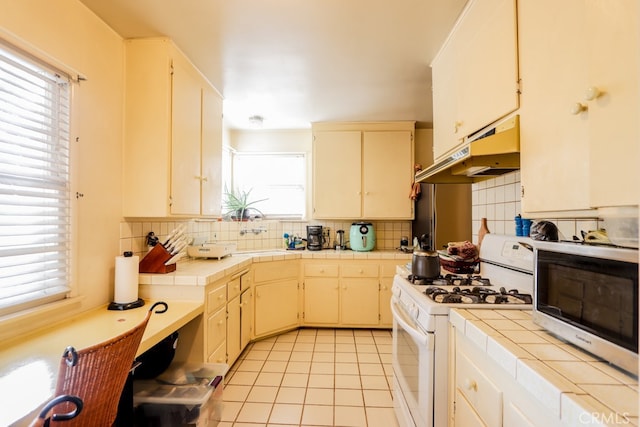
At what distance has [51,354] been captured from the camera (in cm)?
109

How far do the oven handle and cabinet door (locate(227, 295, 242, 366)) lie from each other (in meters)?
1.28

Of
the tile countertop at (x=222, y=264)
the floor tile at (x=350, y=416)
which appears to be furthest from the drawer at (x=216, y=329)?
the floor tile at (x=350, y=416)

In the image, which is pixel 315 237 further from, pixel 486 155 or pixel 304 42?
pixel 486 155

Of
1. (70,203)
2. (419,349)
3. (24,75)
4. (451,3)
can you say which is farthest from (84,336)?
(451,3)

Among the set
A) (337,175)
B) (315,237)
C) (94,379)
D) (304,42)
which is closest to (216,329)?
(94,379)

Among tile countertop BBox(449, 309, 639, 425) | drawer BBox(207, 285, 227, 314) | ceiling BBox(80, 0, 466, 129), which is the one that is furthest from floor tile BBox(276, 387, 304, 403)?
ceiling BBox(80, 0, 466, 129)

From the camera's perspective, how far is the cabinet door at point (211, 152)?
2355 millimetres

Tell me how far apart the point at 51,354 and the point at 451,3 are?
7.91ft

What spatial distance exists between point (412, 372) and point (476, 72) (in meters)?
1.57

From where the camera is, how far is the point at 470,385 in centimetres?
101

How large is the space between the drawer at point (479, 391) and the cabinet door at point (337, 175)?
2403mm

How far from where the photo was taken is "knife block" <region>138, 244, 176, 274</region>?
6.19ft

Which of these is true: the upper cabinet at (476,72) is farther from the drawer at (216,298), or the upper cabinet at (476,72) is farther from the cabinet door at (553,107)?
the drawer at (216,298)

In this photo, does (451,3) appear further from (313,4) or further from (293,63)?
(293,63)
